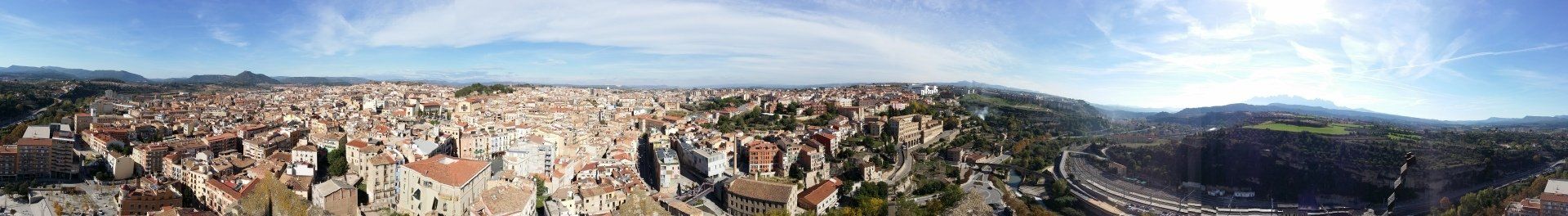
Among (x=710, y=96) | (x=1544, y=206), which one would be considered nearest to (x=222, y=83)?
(x=710, y=96)

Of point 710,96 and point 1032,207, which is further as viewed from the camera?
point 710,96

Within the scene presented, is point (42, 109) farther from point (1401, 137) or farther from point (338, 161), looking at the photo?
point (1401, 137)

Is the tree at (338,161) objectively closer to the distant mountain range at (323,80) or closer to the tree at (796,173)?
the tree at (796,173)

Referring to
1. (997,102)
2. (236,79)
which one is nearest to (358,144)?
(997,102)

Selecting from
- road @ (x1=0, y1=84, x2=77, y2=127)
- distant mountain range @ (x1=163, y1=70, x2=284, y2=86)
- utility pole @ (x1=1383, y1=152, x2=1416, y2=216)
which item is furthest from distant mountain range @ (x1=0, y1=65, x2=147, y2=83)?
utility pole @ (x1=1383, y1=152, x2=1416, y2=216)

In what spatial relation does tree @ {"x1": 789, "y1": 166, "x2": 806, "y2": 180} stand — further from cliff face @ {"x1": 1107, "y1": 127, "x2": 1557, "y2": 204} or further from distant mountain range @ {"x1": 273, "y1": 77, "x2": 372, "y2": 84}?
distant mountain range @ {"x1": 273, "y1": 77, "x2": 372, "y2": 84}

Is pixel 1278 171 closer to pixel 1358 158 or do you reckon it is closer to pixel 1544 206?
pixel 1358 158
